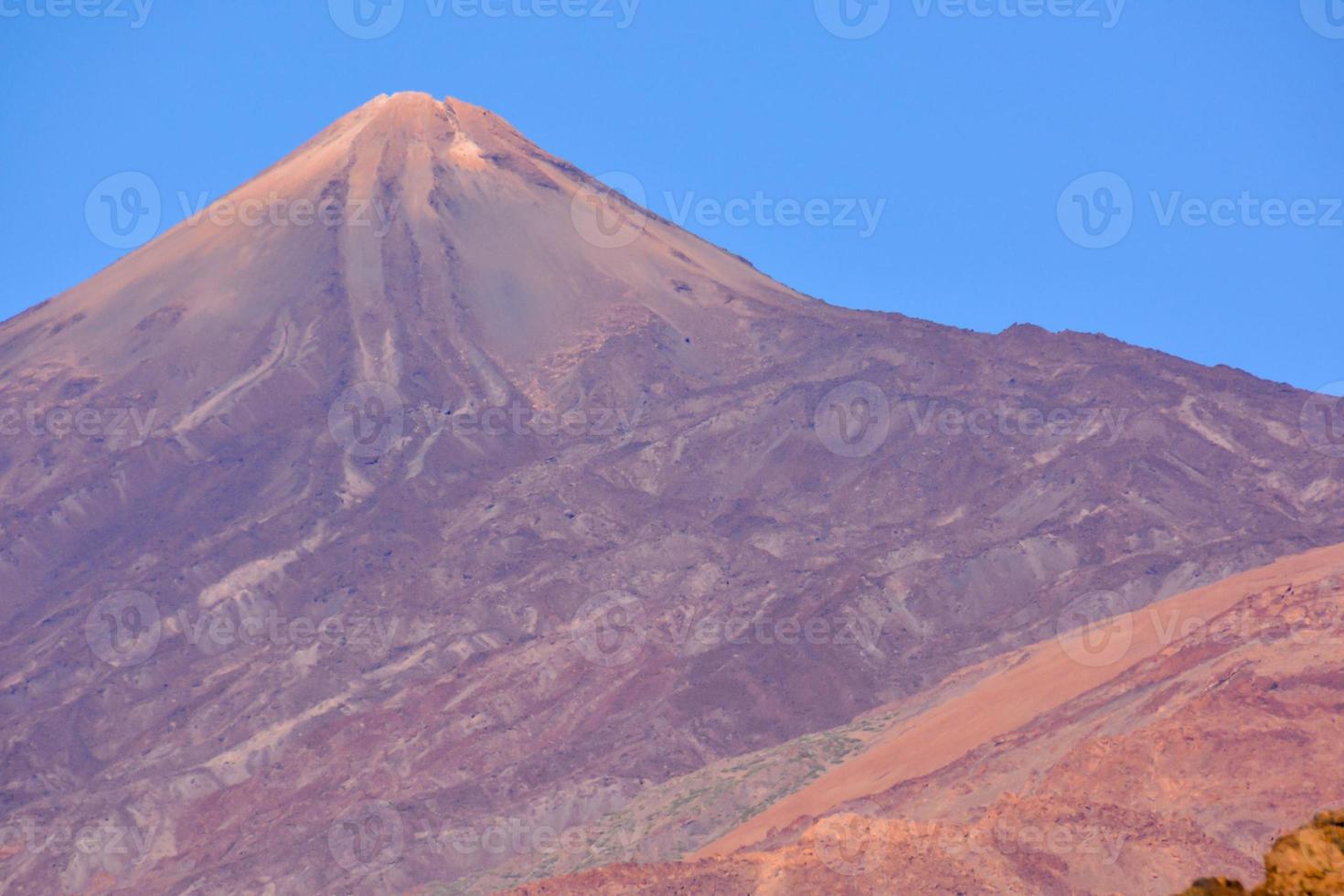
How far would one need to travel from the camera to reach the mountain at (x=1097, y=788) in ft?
106

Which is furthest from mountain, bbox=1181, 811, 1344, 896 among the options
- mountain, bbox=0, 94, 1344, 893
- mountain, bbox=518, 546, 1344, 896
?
mountain, bbox=0, 94, 1344, 893

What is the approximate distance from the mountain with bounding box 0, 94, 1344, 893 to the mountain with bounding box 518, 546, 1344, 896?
24.8 feet

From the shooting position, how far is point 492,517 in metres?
80.1

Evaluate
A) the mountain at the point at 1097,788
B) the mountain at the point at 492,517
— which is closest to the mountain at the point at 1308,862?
the mountain at the point at 1097,788

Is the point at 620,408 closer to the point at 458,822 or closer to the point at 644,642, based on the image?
the point at 644,642

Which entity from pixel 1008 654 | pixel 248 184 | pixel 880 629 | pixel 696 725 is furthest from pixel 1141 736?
pixel 248 184

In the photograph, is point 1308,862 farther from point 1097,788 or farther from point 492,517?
point 492,517

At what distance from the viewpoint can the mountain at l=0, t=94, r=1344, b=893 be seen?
195 ft

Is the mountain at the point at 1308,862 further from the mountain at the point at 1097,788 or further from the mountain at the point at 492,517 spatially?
the mountain at the point at 492,517

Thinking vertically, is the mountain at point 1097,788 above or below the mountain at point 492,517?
below

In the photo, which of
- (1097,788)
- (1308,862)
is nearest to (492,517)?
(1097,788)

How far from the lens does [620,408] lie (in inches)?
3575

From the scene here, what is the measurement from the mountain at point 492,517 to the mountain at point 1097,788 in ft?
24.8

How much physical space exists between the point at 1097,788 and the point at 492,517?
47158 millimetres
